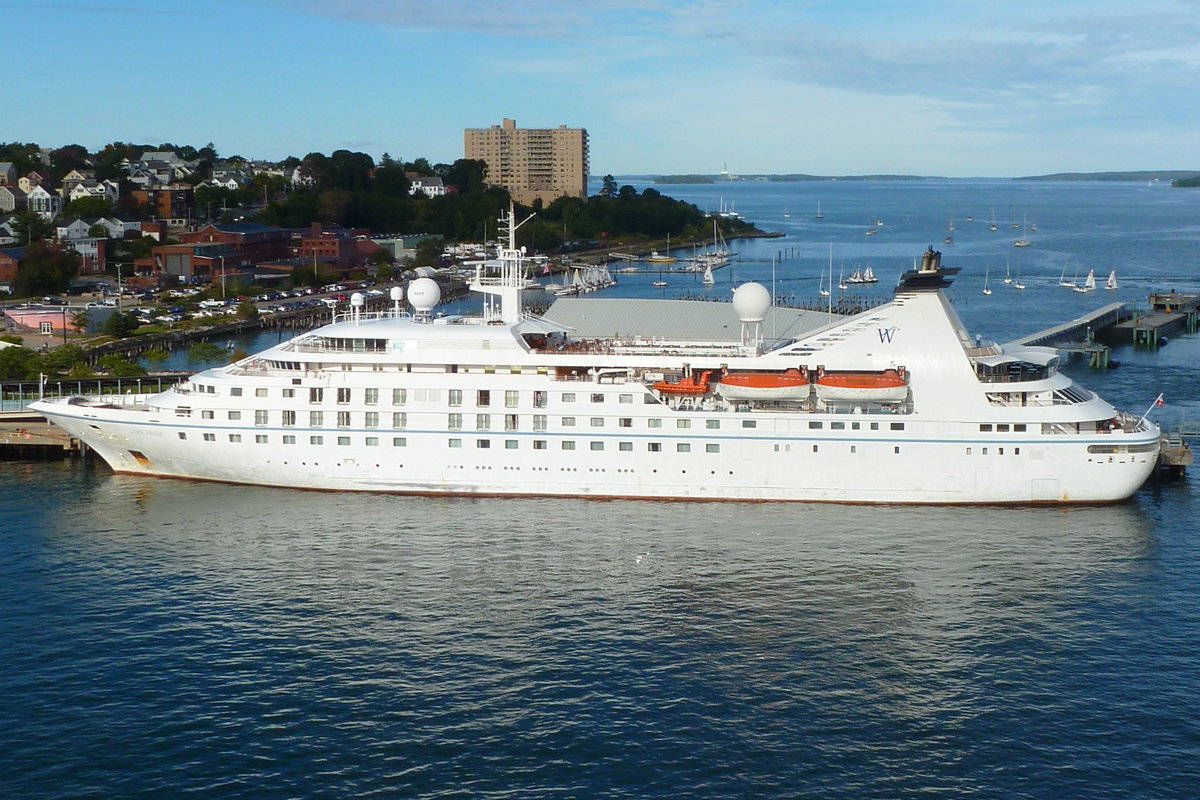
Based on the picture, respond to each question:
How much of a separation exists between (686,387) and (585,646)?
10.7 meters

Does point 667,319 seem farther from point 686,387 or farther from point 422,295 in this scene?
point 686,387

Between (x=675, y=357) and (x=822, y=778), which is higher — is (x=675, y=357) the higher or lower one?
the higher one

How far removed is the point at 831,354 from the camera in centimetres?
3338

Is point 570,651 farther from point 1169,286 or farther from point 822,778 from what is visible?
point 1169,286

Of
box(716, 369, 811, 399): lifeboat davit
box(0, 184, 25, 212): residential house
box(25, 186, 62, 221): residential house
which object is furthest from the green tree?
box(0, 184, 25, 212): residential house

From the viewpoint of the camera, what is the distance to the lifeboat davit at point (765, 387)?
105 ft

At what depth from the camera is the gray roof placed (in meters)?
56.8

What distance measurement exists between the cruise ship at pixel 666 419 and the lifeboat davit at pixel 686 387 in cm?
6

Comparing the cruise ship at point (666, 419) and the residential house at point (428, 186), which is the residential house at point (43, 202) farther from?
the cruise ship at point (666, 419)

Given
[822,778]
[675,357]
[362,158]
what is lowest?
[822,778]

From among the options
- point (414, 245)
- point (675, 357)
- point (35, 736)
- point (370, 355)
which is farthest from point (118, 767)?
point (414, 245)

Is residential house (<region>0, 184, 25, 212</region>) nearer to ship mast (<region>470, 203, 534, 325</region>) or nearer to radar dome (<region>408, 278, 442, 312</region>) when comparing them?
radar dome (<region>408, 278, 442, 312</region>)

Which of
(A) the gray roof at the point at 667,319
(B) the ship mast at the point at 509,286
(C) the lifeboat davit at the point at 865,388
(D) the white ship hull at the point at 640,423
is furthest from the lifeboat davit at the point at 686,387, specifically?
(A) the gray roof at the point at 667,319

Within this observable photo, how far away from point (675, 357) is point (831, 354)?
4.13 m
